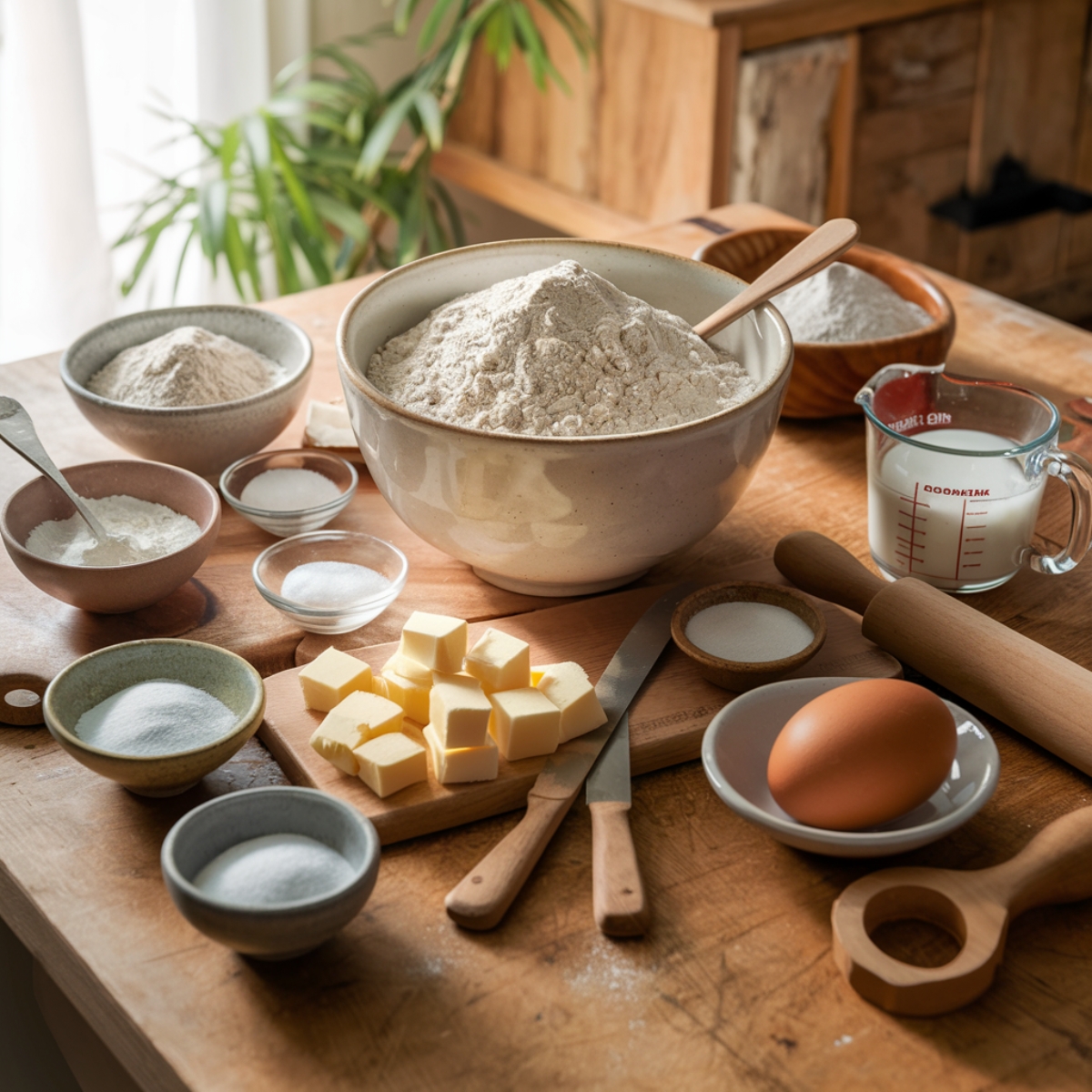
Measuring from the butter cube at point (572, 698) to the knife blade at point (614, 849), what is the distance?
0.08 feet

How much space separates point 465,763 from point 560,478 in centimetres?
23

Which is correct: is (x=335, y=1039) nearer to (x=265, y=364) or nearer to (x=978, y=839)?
(x=978, y=839)

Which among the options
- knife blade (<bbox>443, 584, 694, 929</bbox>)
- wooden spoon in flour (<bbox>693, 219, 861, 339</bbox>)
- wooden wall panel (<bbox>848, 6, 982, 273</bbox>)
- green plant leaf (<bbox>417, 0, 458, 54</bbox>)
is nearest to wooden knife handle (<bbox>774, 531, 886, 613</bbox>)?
knife blade (<bbox>443, 584, 694, 929</bbox>)

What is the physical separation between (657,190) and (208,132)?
1004 mm

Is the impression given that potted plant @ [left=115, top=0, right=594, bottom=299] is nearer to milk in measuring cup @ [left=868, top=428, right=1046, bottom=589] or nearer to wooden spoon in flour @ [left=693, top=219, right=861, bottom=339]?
wooden spoon in flour @ [left=693, top=219, right=861, bottom=339]

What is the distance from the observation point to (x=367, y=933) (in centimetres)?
79

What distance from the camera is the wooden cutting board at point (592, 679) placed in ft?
2.84

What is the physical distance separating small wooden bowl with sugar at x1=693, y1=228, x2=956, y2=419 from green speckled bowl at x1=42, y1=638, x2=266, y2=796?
0.68m

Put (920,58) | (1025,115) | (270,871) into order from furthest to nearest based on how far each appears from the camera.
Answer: (1025,115), (920,58), (270,871)

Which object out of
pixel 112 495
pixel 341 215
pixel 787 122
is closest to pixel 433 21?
pixel 341 215

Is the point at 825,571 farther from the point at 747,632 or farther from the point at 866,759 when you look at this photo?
the point at 866,759

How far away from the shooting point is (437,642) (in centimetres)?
91

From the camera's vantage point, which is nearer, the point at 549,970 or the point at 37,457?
the point at 549,970

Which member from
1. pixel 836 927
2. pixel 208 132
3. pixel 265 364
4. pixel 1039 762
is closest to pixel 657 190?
pixel 208 132
